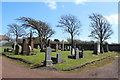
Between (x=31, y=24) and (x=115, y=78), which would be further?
(x=31, y=24)

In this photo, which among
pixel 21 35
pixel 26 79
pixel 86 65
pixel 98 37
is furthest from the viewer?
pixel 21 35

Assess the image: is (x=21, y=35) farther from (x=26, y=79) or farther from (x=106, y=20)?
(x=26, y=79)

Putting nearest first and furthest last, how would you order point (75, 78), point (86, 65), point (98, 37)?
point (75, 78) → point (86, 65) → point (98, 37)

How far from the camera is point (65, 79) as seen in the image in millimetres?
10422

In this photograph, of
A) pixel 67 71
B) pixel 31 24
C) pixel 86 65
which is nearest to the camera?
pixel 67 71

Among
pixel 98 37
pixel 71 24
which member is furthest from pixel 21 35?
pixel 98 37

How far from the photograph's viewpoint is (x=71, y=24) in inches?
2212

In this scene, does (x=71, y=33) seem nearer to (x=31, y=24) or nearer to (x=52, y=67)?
(x=31, y=24)

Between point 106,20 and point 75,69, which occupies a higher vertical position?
point 106,20

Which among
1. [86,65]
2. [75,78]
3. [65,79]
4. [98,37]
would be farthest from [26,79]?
[98,37]

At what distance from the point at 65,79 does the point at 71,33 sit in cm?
4531

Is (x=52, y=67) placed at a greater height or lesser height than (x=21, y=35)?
lesser

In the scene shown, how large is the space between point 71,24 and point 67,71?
43.9m

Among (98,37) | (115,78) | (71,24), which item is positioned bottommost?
(115,78)
